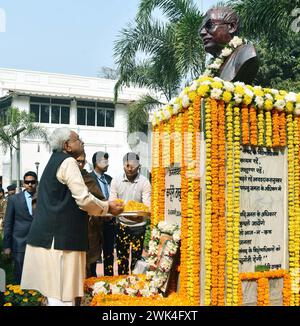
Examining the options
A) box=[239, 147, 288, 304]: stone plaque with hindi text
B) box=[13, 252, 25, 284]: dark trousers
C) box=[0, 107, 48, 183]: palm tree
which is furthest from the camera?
box=[0, 107, 48, 183]: palm tree

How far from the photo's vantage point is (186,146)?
15.5 ft

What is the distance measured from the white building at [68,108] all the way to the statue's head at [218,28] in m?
21.9

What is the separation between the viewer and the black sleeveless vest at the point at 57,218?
4242mm

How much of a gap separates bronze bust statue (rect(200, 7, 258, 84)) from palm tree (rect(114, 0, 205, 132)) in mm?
8006

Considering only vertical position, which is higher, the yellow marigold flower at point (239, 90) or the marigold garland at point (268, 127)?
the yellow marigold flower at point (239, 90)

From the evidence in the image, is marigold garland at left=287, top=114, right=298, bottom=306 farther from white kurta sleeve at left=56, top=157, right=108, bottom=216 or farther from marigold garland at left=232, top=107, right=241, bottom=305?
white kurta sleeve at left=56, top=157, right=108, bottom=216

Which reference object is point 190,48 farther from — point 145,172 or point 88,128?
point 88,128

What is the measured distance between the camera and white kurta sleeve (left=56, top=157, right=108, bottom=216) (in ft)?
13.8

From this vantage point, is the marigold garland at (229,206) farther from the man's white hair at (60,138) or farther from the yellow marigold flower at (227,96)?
the man's white hair at (60,138)

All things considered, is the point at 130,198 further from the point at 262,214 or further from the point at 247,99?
the point at 247,99

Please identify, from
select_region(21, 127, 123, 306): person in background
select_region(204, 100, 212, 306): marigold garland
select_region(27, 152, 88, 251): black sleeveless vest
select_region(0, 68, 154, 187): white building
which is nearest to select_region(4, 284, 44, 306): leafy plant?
select_region(21, 127, 123, 306): person in background

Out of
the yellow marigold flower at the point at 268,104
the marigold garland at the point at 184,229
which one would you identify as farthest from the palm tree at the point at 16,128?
the yellow marigold flower at the point at 268,104
